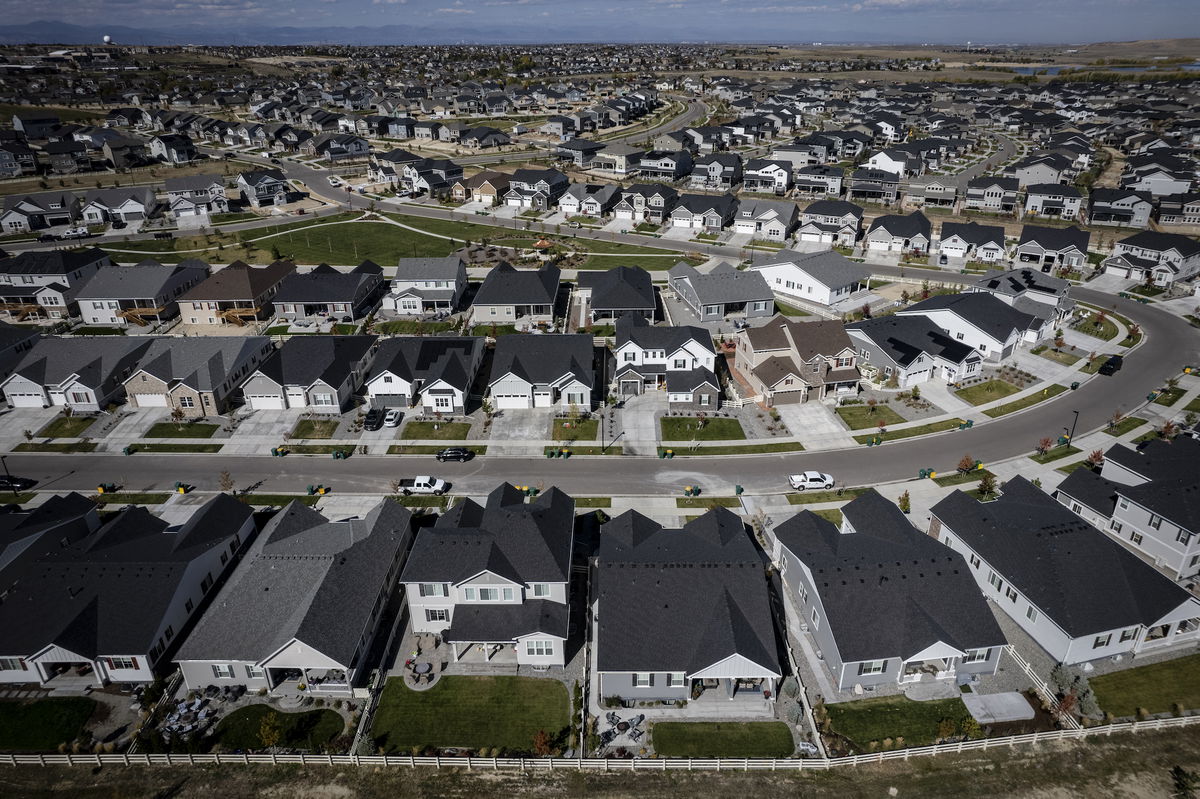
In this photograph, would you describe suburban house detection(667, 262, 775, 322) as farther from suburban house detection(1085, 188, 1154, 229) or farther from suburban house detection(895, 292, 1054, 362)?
suburban house detection(1085, 188, 1154, 229)

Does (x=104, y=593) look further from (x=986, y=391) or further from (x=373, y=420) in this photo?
(x=986, y=391)

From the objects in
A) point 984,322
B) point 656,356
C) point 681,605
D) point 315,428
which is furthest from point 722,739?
point 984,322

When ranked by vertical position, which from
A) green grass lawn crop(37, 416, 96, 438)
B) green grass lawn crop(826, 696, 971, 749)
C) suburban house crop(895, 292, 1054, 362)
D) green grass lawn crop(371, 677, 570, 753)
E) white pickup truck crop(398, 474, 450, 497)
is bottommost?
green grass lawn crop(371, 677, 570, 753)

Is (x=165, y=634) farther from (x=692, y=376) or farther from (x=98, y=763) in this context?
(x=692, y=376)

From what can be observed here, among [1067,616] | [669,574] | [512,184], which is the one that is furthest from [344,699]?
[512,184]

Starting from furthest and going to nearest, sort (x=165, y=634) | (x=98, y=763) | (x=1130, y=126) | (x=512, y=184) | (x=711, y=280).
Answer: (x=1130, y=126)
(x=512, y=184)
(x=711, y=280)
(x=165, y=634)
(x=98, y=763)

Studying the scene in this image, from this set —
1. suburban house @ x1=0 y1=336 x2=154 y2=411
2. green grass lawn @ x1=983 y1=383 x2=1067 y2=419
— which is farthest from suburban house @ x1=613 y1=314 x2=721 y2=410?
suburban house @ x1=0 y1=336 x2=154 y2=411

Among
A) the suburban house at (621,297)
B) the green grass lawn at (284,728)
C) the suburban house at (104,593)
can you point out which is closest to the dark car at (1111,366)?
the suburban house at (621,297)

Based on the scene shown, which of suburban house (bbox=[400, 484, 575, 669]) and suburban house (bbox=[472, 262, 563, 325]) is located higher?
suburban house (bbox=[472, 262, 563, 325])
